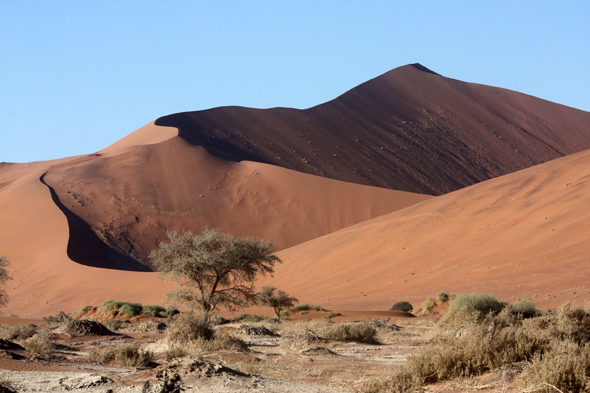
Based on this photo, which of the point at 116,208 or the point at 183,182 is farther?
the point at 183,182

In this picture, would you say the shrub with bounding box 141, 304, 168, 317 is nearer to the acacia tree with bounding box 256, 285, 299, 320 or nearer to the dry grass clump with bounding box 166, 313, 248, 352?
the acacia tree with bounding box 256, 285, 299, 320

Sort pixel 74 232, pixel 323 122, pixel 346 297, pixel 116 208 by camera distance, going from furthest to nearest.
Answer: pixel 323 122 → pixel 116 208 → pixel 74 232 → pixel 346 297

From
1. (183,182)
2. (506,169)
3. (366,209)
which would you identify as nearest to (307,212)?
(366,209)

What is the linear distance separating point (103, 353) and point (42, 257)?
3569 cm

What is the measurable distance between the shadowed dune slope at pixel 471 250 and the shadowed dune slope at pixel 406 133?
3523cm

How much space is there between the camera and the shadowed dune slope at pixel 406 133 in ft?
265

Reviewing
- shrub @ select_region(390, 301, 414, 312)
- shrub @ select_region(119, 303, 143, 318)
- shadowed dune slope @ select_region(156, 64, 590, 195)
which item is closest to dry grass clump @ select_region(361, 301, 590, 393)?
shrub @ select_region(390, 301, 414, 312)

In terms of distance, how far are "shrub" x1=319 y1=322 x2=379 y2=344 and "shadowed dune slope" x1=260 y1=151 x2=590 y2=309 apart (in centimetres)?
857

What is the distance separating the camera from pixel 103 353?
10875 millimetres

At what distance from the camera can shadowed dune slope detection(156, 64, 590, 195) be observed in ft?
265

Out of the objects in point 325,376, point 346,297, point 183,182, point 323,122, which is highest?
point 323,122

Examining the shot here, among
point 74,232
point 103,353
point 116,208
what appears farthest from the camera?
point 116,208

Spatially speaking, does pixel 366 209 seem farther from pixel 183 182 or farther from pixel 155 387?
pixel 155 387

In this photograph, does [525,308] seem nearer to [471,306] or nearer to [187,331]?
[471,306]
